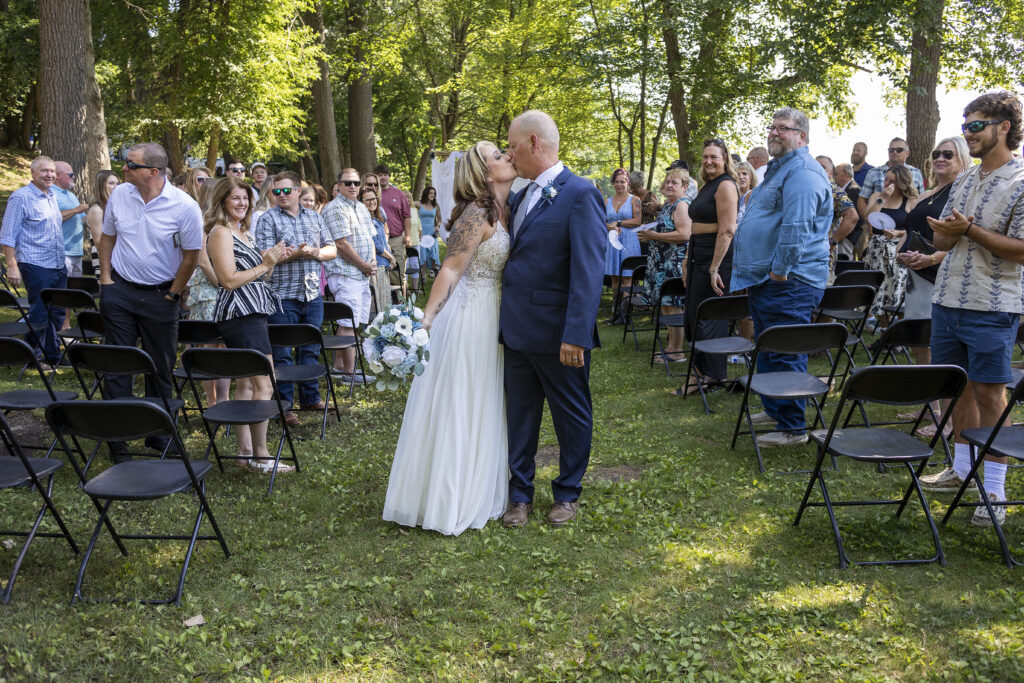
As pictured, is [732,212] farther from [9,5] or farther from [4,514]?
[9,5]

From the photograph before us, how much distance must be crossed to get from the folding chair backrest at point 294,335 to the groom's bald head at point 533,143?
2.62 metres

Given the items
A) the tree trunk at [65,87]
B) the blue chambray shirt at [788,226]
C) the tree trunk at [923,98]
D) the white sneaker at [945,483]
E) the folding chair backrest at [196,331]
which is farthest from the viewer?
the tree trunk at [923,98]

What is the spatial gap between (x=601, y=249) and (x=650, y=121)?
30629 mm

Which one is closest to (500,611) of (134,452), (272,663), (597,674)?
(597,674)

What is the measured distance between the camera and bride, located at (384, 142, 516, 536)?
4230 mm

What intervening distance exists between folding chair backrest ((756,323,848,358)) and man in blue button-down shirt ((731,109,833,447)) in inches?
16.2

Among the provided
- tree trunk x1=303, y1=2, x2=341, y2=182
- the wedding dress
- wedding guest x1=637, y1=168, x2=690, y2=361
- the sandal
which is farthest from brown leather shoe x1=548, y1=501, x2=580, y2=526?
tree trunk x1=303, y1=2, x2=341, y2=182

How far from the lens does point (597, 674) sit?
3.05 metres

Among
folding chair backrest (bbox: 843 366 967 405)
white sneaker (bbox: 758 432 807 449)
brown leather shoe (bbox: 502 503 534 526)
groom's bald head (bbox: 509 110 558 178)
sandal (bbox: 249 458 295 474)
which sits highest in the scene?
groom's bald head (bbox: 509 110 558 178)

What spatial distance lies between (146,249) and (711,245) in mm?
4441

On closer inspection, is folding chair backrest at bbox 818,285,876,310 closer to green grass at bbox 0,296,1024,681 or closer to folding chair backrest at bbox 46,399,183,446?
green grass at bbox 0,296,1024,681

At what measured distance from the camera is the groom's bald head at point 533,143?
403 cm

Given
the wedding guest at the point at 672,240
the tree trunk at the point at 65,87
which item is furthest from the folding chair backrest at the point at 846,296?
the tree trunk at the point at 65,87

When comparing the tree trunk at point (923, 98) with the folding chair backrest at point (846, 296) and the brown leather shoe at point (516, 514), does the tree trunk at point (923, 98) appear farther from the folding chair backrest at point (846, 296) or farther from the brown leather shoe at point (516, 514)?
the brown leather shoe at point (516, 514)
